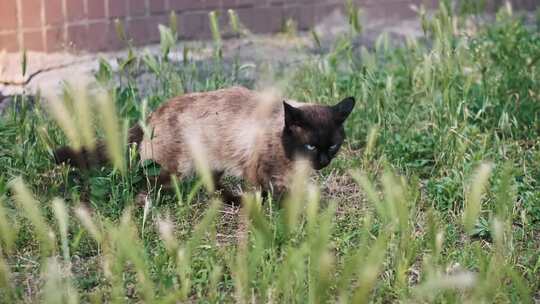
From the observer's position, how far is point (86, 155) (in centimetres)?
399

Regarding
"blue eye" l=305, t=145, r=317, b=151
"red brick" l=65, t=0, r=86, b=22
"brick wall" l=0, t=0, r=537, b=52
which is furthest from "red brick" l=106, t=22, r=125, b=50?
"blue eye" l=305, t=145, r=317, b=151

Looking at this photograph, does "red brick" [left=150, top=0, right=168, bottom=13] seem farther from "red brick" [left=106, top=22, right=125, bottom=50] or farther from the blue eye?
the blue eye

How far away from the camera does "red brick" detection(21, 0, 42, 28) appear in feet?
17.7

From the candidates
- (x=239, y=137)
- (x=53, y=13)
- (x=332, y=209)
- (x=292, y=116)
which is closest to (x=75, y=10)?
(x=53, y=13)

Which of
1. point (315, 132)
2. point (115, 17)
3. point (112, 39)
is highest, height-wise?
point (115, 17)

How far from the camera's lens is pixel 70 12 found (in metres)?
5.62

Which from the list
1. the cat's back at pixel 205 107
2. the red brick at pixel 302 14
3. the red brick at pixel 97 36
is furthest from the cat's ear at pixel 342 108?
the red brick at pixel 302 14

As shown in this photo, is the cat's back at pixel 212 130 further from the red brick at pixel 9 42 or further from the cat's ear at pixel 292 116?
the red brick at pixel 9 42

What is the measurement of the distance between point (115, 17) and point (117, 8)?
0.20ft

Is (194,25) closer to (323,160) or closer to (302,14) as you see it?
(302,14)

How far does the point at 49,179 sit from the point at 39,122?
41cm

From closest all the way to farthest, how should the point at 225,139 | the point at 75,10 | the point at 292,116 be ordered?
the point at 292,116
the point at 225,139
the point at 75,10

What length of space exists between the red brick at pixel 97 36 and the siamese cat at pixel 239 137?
1738mm

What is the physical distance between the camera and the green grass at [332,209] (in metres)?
2.61
